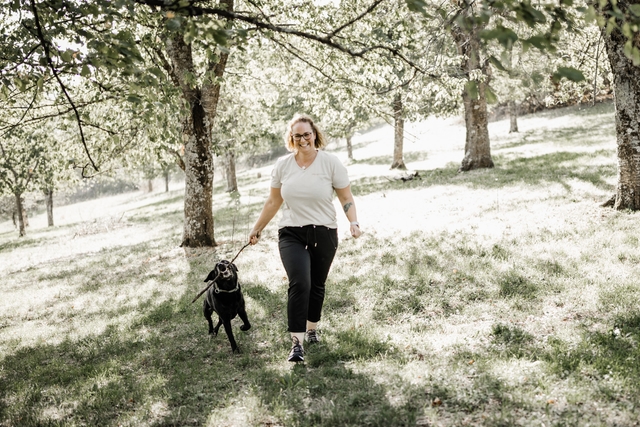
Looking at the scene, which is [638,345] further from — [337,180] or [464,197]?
[464,197]

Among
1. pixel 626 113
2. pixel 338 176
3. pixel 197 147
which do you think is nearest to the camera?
pixel 338 176

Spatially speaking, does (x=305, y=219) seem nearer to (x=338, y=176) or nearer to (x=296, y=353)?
(x=338, y=176)

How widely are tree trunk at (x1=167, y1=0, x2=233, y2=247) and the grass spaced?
2.83 ft

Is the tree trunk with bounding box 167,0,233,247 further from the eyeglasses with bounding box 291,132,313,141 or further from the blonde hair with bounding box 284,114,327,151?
the eyeglasses with bounding box 291,132,313,141

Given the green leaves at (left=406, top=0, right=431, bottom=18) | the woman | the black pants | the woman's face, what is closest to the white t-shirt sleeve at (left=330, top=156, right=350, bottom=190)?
the woman

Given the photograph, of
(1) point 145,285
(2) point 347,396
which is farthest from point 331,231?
(1) point 145,285

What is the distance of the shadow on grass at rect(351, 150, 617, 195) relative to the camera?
12695 mm

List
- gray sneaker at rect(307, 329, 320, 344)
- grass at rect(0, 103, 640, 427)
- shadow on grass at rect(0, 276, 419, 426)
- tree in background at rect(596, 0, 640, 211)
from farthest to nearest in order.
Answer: tree in background at rect(596, 0, 640, 211) < gray sneaker at rect(307, 329, 320, 344) < shadow on grass at rect(0, 276, 419, 426) < grass at rect(0, 103, 640, 427)

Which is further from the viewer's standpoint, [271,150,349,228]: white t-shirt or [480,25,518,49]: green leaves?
[271,150,349,228]: white t-shirt

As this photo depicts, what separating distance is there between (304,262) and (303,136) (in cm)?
131

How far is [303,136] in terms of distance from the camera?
4898mm

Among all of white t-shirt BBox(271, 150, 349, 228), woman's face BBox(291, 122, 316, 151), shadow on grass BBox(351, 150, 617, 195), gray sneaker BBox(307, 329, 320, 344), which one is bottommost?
gray sneaker BBox(307, 329, 320, 344)

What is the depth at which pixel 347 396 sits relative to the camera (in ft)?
13.4

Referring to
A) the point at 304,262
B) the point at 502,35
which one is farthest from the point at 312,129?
the point at 502,35
